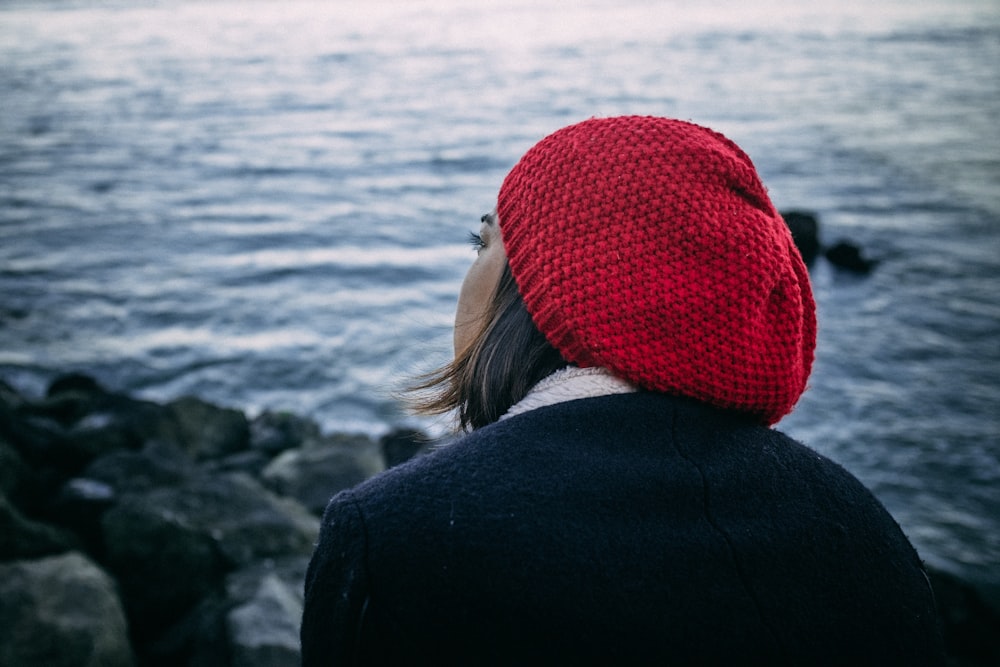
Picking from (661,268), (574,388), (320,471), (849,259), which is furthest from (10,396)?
(849,259)

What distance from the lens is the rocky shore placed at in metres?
3.67

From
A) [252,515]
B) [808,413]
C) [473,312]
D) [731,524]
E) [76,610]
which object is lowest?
[808,413]

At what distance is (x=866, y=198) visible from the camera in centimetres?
1412

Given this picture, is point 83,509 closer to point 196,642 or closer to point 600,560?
point 196,642

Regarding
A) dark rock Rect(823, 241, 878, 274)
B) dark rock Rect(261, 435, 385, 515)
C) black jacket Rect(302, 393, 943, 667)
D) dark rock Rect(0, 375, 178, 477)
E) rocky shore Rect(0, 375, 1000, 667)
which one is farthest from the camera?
dark rock Rect(823, 241, 878, 274)

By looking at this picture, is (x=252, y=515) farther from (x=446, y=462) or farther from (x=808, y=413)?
(x=808, y=413)

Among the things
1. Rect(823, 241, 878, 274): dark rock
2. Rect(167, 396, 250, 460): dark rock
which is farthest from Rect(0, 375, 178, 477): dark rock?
Rect(823, 241, 878, 274): dark rock

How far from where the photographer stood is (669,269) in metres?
1.38

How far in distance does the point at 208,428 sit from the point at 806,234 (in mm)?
9425

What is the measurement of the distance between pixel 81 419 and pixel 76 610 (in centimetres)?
369

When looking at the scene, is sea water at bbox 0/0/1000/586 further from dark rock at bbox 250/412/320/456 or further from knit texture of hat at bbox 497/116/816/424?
knit texture of hat at bbox 497/116/816/424

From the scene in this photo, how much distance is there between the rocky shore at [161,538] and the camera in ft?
12.0

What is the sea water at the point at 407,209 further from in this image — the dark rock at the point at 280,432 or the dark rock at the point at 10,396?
the dark rock at the point at 10,396

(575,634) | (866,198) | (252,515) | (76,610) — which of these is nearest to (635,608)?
(575,634)
